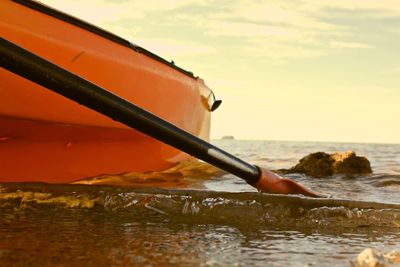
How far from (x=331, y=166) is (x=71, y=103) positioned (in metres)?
3.70

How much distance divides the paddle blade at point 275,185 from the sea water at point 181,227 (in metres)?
0.32

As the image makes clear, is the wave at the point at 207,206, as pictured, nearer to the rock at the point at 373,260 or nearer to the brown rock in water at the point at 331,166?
the rock at the point at 373,260

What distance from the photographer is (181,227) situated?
2.33 m

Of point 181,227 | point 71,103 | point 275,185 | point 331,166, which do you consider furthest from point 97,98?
point 331,166

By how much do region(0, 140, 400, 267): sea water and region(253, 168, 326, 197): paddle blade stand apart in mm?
316

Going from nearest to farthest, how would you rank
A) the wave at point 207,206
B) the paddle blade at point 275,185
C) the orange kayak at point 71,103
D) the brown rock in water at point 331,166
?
1. the wave at point 207,206
2. the paddle blade at point 275,185
3. the orange kayak at point 71,103
4. the brown rock in water at point 331,166

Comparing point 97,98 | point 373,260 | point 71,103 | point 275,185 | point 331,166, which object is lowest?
point 373,260

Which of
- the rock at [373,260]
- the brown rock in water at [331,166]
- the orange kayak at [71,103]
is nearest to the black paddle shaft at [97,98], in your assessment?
the rock at [373,260]

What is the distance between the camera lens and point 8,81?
331 centimetres

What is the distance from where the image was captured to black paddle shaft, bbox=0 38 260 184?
2119 mm

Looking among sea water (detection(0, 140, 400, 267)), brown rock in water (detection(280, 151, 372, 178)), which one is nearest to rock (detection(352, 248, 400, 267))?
sea water (detection(0, 140, 400, 267))

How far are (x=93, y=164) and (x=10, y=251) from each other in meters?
2.66

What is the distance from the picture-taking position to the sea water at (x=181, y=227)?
1.72 m

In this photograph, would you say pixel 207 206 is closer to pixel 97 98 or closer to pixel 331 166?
pixel 97 98
